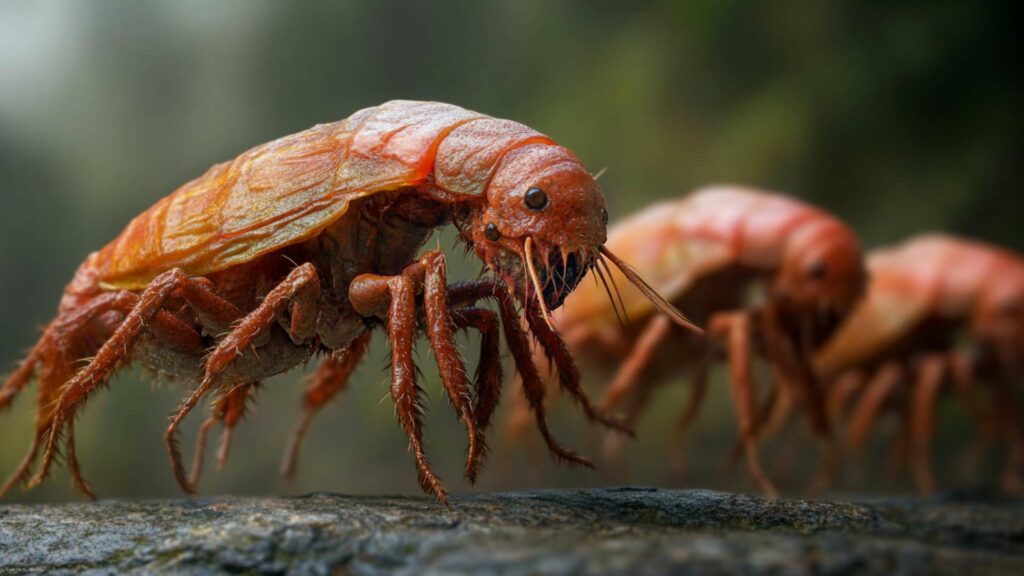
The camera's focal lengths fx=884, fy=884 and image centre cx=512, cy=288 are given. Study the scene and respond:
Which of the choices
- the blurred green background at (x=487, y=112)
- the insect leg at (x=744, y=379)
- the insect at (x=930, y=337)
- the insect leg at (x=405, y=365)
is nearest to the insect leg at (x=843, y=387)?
the insect at (x=930, y=337)

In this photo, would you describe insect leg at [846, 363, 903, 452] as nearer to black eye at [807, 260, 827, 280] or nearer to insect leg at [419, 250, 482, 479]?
black eye at [807, 260, 827, 280]

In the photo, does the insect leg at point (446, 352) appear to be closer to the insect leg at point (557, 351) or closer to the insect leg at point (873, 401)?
the insect leg at point (557, 351)

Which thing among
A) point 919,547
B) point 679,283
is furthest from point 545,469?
point 919,547

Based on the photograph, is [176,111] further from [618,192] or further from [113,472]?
[618,192]

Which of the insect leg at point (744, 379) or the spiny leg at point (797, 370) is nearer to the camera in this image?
the insect leg at point (744, 379)

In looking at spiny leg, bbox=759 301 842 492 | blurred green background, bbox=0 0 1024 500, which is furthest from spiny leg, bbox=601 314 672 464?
blurred green background, bbox=0 0 1024 500
